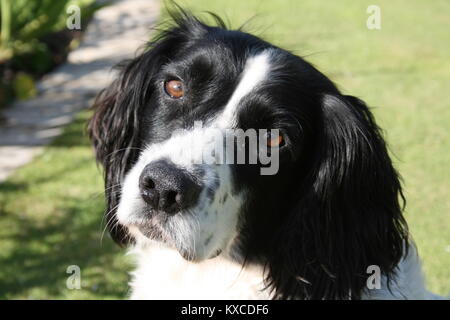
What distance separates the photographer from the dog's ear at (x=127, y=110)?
3.29 metres

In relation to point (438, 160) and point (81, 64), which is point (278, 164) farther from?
point (81, 64)

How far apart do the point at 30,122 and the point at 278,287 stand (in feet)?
17.1

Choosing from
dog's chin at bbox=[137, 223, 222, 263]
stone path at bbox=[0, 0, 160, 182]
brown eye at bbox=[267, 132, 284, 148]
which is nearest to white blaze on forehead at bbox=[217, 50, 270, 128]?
brown eye at bbox=[267, 132, 284, 148]

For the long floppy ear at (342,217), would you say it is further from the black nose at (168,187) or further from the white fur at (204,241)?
the black nose at (168,187)

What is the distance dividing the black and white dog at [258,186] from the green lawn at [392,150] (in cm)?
77

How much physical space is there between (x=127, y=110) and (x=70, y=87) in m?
5.70

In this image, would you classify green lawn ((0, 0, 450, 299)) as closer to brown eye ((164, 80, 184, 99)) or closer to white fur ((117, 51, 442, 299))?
brown eye ((164, 80, 184, 99))

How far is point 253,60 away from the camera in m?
3.01

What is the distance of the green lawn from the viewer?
5.02m

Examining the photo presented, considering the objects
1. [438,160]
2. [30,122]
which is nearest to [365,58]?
[438,160]

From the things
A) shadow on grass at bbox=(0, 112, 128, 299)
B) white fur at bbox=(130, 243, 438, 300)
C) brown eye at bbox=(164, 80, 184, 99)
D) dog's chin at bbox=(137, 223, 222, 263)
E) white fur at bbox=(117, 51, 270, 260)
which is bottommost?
shadow on grass at bbox=(0, 112, 128, 299)

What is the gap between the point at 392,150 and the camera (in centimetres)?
504

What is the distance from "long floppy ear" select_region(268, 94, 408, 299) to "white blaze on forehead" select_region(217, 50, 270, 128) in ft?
1.13

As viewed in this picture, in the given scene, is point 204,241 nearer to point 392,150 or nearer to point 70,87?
point 392,150
